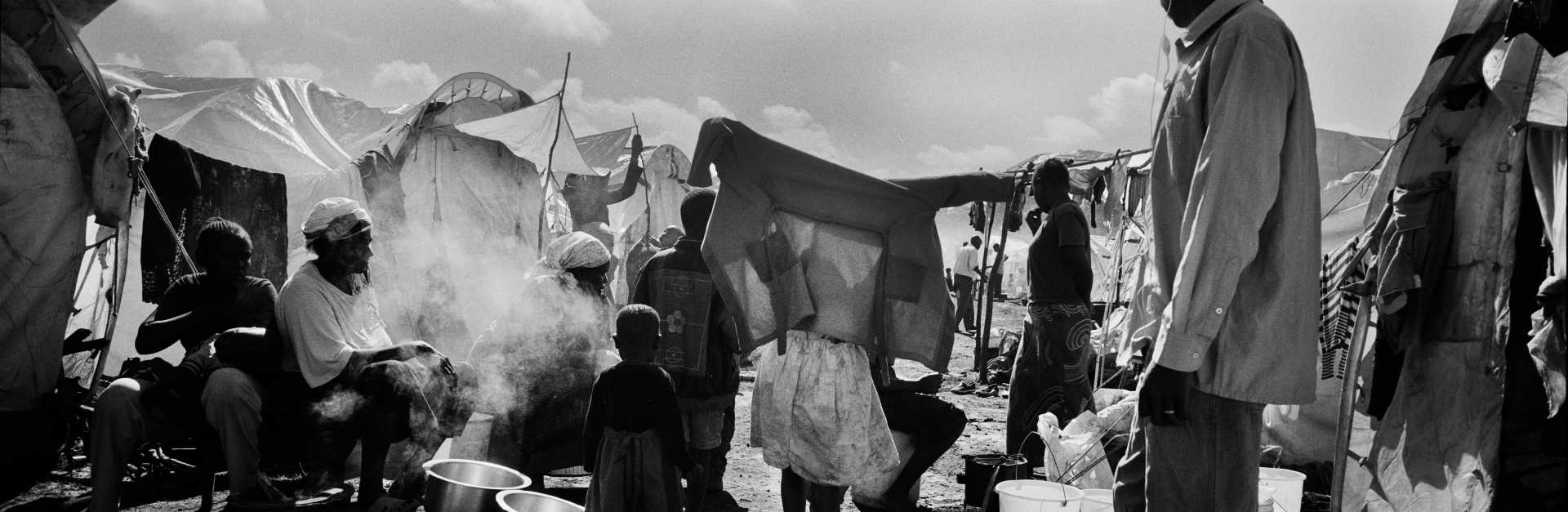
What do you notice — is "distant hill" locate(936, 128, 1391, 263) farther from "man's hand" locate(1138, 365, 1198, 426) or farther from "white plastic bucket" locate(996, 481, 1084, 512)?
"man's hand" locate(1138, 365, 1198, 426)

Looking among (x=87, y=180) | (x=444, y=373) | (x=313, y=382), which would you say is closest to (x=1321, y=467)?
(x=444, y=373)

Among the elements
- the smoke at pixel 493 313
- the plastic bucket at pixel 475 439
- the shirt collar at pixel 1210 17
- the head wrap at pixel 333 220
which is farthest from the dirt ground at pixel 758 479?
the shirt collar at pixel 1210 17

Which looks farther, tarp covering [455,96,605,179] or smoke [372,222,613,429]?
tarp covering [455,96,605,179]

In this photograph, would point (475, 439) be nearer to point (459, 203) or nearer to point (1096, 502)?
point (1096, 502)

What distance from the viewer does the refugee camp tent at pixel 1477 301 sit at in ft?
9.62

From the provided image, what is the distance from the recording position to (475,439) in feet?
18.1

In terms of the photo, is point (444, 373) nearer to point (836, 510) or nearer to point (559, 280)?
point (559, 280)

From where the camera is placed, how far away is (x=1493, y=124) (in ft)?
10.8

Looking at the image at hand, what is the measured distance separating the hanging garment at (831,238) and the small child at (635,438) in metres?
0.46

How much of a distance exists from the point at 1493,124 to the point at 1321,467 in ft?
10.2

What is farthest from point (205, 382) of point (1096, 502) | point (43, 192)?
point (1096, 502)

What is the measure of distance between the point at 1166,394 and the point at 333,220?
4.08 m

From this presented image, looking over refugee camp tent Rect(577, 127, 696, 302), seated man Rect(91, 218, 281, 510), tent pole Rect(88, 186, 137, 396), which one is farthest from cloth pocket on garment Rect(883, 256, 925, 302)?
refugee camp tent Rect(577, 127, 696, 302)

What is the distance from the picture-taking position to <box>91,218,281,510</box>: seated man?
4152 millimetres
